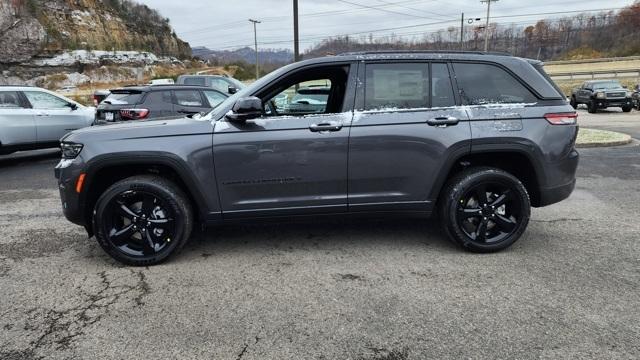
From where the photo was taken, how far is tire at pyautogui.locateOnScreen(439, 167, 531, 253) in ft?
13.9

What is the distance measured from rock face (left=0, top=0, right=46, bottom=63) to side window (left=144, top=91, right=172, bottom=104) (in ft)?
183

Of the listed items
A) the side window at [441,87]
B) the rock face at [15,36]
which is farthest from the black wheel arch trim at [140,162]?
the rock face at [15,36]

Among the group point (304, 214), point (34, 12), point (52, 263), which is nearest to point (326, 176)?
point (304, 214)

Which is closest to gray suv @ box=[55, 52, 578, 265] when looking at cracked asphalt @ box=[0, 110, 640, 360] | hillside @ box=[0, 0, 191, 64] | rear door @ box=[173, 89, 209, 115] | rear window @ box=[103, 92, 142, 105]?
cracked asphalt @ box=[0, 110, 640, 360]

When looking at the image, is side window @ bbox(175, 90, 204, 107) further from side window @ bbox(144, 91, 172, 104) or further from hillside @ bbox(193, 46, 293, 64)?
hillside @ bbox(193, 46, 293, 64)

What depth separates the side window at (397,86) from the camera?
4.19 meters

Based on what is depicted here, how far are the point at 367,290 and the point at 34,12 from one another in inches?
2593

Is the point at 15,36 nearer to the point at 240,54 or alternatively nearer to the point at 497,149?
the point at 240,54

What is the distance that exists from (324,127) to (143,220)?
5.96 feet

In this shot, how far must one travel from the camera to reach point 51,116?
9727 millimetres

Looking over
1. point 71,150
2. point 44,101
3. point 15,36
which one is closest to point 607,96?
point 44,101

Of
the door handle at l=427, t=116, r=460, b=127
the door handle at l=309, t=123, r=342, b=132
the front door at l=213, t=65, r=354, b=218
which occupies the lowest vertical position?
the front door at l=213, t=65, r=354, b=218

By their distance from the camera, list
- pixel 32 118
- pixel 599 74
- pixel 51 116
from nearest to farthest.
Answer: pixel 32 118 → pixel 51 116 → pixel 599 74

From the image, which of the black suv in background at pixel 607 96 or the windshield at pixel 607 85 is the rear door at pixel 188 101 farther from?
the windshield at pixel 607 85
